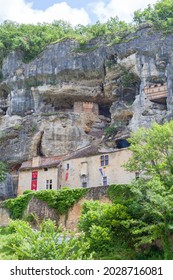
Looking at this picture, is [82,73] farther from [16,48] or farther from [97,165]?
[97,165]

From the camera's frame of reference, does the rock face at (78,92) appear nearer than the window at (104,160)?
No

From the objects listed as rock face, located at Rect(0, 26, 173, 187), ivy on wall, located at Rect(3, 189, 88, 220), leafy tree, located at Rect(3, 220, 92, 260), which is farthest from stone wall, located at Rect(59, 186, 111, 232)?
rock face, located at Rect(0, 26, 173, 187)

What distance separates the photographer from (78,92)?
43.8m

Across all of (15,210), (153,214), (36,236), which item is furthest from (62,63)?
(36,236)

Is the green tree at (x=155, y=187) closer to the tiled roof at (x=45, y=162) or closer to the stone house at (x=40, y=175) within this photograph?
the stone house at (x=40, y=175)

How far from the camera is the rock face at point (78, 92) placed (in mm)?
38031

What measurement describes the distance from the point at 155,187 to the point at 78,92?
26515 millimetres

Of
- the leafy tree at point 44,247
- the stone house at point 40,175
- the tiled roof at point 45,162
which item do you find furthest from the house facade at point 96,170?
the leafy tree at point 44,247

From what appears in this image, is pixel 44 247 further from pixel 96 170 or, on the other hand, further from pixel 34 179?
pixel 34 179

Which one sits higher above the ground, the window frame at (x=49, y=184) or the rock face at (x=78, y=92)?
the rock face at (x=78, y=92)

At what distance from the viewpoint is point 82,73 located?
1693 inches

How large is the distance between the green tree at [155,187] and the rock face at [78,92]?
528 inches

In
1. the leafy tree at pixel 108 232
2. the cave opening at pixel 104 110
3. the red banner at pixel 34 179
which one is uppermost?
the cave opening at pixel 104 110
